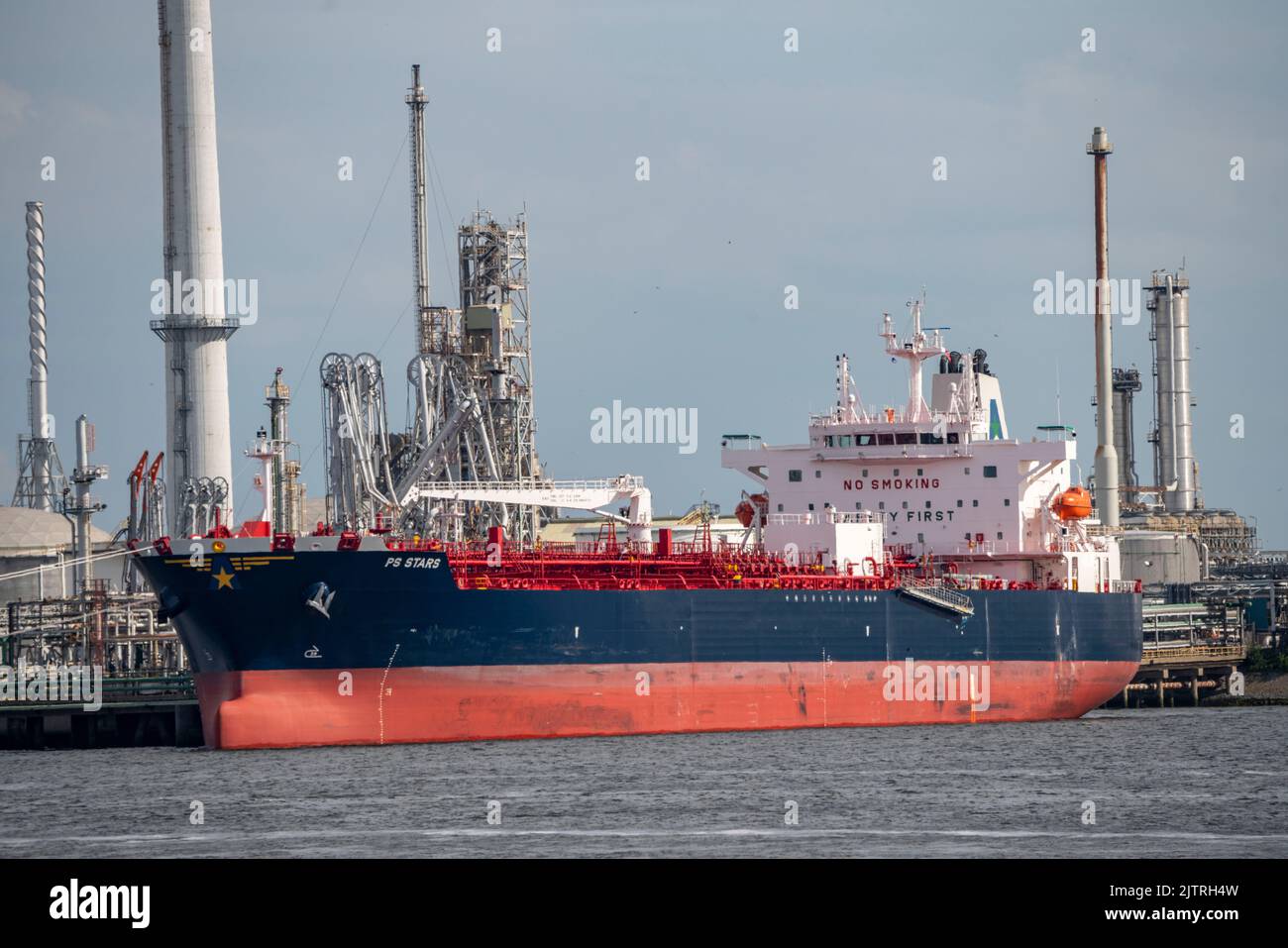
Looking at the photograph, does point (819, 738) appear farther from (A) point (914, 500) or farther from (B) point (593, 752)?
(A) point (914, 500)

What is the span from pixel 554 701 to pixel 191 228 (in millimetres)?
28150

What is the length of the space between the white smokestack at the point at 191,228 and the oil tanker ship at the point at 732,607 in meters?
17.1

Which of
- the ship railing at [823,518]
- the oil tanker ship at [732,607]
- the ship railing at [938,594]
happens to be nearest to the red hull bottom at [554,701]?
the oil tanker ship at [732,607]

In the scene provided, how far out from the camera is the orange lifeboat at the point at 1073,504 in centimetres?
4269

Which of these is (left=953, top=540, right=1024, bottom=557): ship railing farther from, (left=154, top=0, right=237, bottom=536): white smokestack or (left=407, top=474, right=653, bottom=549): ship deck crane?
(left=154, top=0, right=237, bottom=536): white smokestack

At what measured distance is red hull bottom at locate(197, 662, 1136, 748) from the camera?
33469mm

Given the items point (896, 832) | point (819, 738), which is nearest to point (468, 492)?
point (819, 738)

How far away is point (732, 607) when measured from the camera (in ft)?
121

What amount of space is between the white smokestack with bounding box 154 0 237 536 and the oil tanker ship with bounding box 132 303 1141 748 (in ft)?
56.0

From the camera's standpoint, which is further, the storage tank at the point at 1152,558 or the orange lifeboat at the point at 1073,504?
the storage tank at the point at 1152,558

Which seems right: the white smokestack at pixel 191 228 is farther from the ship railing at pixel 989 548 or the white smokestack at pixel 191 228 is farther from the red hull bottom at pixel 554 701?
the ship railing at pixel 989 548

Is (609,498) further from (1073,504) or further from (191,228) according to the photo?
(191,228)

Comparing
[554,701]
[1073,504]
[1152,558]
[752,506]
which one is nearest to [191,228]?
[752,506]
